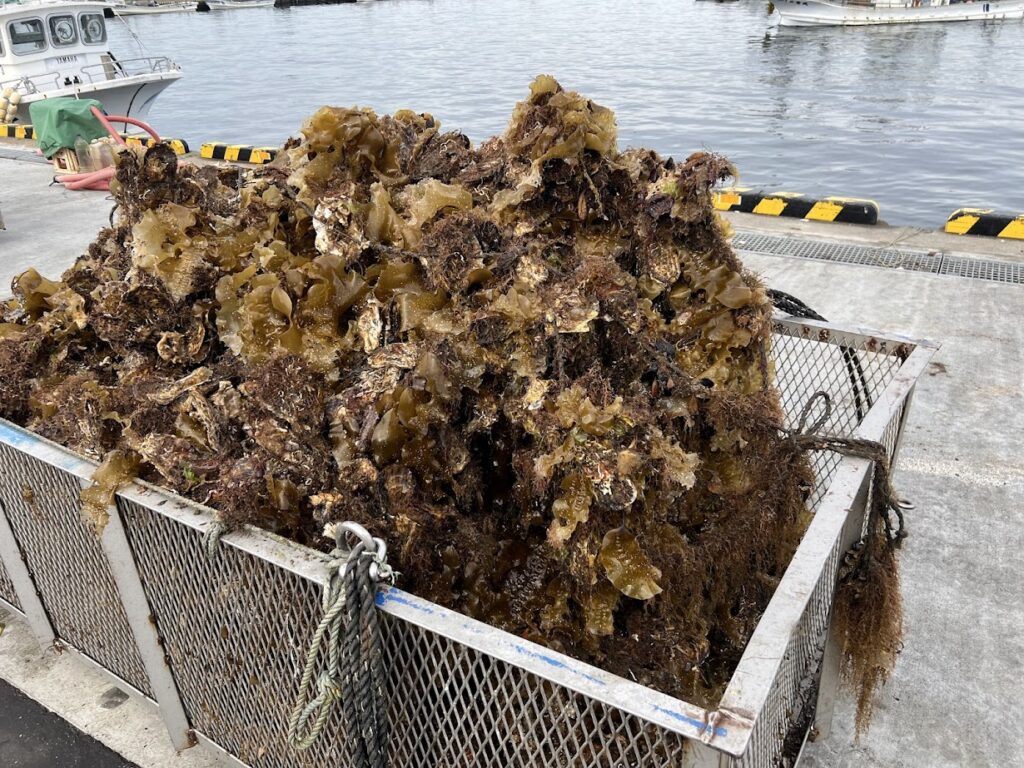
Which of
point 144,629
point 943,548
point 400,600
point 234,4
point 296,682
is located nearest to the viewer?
point 400,600

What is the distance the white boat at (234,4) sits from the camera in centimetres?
5556

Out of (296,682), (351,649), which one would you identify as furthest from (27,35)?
(351,649)

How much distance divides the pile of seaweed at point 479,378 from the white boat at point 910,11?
32.4 meters

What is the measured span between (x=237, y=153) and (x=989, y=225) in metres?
8.13

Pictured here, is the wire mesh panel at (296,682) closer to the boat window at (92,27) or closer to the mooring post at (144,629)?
the mooring post at (144,629)

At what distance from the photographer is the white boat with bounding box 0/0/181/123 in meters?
13.3

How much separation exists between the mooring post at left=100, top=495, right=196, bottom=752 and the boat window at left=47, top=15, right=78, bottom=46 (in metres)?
15.2

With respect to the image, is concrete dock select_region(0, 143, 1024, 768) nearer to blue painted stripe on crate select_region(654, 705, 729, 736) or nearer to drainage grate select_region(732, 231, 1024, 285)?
drainage grate select_region(732, 231, 1024, 285)

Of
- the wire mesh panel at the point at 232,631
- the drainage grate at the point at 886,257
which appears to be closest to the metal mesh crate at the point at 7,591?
the wire mesh panel at the point at 232,631

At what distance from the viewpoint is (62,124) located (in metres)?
8.30

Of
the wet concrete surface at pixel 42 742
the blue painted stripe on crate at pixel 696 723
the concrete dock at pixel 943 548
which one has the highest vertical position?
the blue painted stripe on crate at pixel 696 723

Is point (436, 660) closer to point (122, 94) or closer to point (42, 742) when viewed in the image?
point (42, 742)

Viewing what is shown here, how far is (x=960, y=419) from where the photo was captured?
10.9 ft

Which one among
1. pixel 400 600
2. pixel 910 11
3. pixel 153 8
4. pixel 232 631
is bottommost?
pixel 910 11
